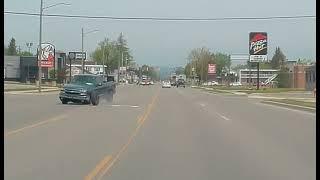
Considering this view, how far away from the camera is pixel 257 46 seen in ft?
257

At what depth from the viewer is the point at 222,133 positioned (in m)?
17.1

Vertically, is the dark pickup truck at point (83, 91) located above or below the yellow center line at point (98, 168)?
above

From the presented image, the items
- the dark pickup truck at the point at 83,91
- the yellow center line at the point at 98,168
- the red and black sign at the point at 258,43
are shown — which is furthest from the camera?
the red and black sign at the point at 258,43

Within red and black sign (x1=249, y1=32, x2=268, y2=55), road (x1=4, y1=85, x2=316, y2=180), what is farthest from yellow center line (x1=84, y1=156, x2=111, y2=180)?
red and black sign (x1=249, y1=32, x2=268, y2=55)

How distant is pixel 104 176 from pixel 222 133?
832 cm

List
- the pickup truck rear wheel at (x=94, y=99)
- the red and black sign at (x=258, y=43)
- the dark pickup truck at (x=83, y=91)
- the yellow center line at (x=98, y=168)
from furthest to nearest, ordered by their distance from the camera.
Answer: the red and black sign at (x=258, y=43)
the pickup truck rear wheel at (x=94, y=99)
the dark pickup truck at (x=83, y=91)
the yellow center line at (x=98, y=168)

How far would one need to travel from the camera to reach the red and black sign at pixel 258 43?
256ft

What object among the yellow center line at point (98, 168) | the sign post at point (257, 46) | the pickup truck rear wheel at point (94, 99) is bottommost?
the yellow center line at point (98, 168)

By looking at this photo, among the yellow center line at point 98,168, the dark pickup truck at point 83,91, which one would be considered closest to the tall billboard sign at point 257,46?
the dark pickup truck at point 83,91

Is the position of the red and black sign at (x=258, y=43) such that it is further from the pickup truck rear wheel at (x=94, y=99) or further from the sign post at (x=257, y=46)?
the pickup truck rear wheel at (x=94, y=99)

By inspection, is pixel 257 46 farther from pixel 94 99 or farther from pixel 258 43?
pixel 94 99

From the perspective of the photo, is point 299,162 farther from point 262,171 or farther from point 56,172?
point 56,172

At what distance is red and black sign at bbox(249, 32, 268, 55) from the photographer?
256ft

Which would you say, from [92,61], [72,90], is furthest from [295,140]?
[92,61]
